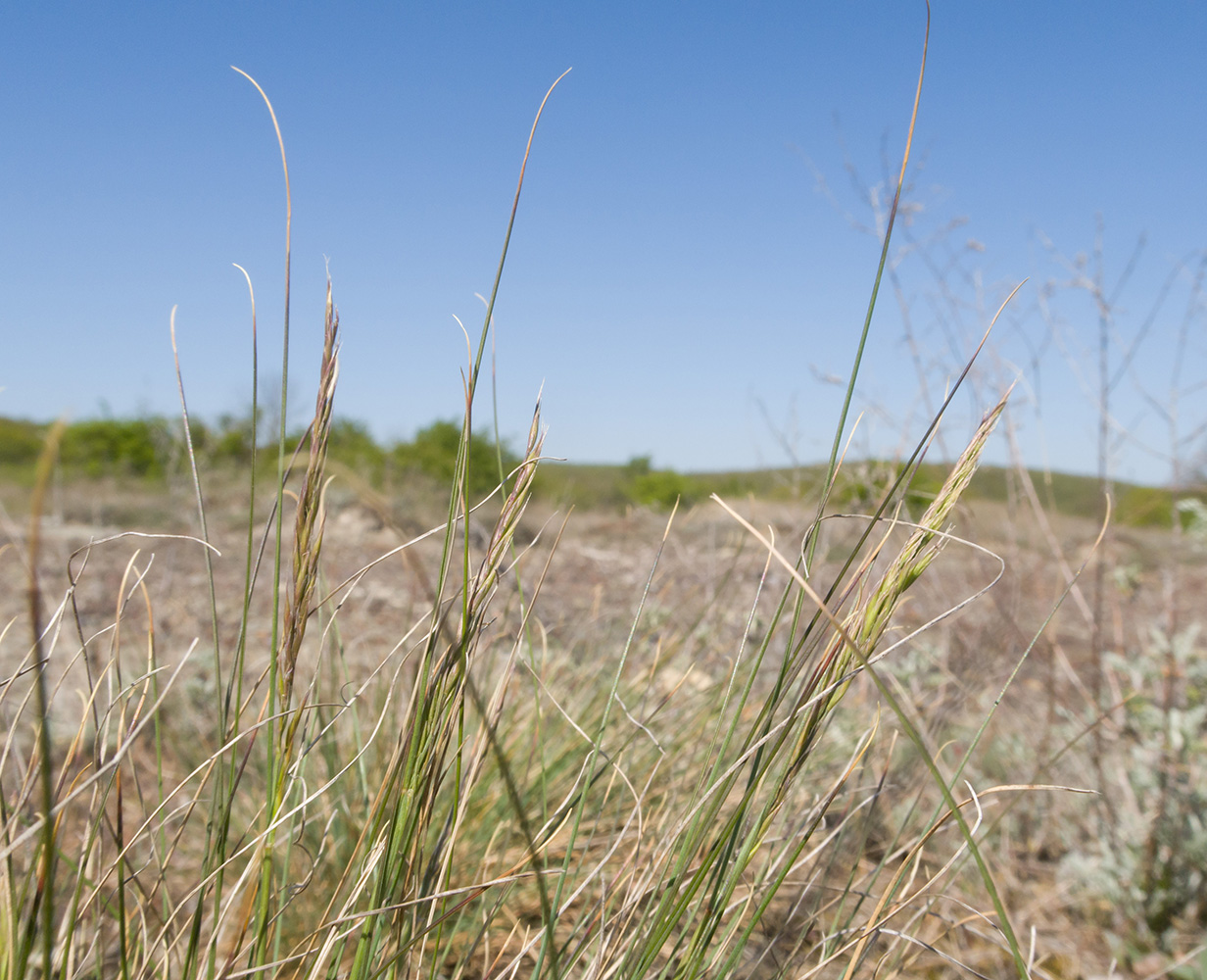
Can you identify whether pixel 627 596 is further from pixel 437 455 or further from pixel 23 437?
pixel 437 455

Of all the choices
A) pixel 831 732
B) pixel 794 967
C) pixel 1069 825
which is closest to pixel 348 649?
pixel 831 732

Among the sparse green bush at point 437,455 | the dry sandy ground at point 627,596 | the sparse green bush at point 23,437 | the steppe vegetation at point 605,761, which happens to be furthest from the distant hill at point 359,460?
the steppe vegetation at point 605,761

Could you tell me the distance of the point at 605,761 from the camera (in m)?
1.12

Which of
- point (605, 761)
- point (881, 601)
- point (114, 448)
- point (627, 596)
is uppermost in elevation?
point (881, 601)

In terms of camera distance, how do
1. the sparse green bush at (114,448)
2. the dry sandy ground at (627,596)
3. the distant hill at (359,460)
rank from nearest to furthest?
the dry sandy ground at (627,596), the distant hill at (359,460), the sparse green bush at (114,448)

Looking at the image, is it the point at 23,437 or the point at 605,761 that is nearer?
the point at 23,437

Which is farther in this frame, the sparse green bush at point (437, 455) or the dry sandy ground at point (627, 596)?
the sparse green bush at point (437, 455)

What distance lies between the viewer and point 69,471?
11.5 meters

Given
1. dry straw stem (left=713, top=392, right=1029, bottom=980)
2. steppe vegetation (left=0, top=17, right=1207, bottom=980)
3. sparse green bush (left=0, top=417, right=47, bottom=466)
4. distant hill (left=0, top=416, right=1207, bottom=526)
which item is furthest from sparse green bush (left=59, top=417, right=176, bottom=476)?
dry straw stem (left=713, top=392, right=1029, bottom=980)

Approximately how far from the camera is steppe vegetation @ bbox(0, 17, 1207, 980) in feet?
2.09

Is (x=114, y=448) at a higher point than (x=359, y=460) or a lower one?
lower

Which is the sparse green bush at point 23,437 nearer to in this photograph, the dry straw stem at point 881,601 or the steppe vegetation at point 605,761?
the steppe vegetation at point 605,761

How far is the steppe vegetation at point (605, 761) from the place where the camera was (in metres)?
0.64

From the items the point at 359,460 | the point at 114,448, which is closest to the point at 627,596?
the point at 359,460
